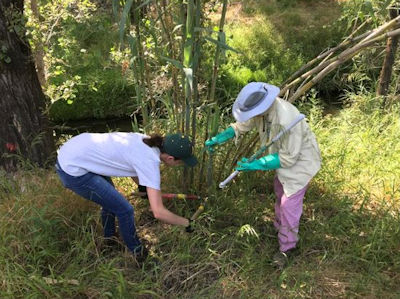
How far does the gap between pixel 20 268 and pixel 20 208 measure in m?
0.46

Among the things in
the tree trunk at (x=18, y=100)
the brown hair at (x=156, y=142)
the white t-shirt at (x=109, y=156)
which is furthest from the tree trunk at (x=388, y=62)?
the tree trunk at (x=18, y=100)

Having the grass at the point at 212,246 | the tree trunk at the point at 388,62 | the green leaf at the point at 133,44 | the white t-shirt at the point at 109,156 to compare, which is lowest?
the grass at the point at 212,246

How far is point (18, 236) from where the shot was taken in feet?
7.47

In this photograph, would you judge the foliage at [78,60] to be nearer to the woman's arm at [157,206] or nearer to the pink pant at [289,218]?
the woman's arm at [157,206]

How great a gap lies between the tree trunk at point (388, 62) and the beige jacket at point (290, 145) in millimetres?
2655

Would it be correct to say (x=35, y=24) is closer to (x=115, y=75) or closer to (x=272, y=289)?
(x=272, y=289)

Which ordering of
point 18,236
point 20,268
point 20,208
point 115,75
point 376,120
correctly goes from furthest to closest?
point 115,75, point 376,120, point 20,208, point 18,236, point 20,268

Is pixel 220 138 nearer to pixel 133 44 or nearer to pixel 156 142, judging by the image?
pixel 156 142

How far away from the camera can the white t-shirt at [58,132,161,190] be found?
2.03m

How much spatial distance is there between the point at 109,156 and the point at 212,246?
893 mm

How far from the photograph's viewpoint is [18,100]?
3141mm

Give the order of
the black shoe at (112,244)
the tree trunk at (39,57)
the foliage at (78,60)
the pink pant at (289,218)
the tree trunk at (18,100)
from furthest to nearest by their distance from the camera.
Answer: the tree trunk at (39,57) < the foliage at (78,60) < the tree trunk at (18,100) < the black shoe at (112,244) < the pink pant at (289,218)

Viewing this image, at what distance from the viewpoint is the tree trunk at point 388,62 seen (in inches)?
167

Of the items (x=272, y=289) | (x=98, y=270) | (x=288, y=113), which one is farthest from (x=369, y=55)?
(x=98, y=270)
